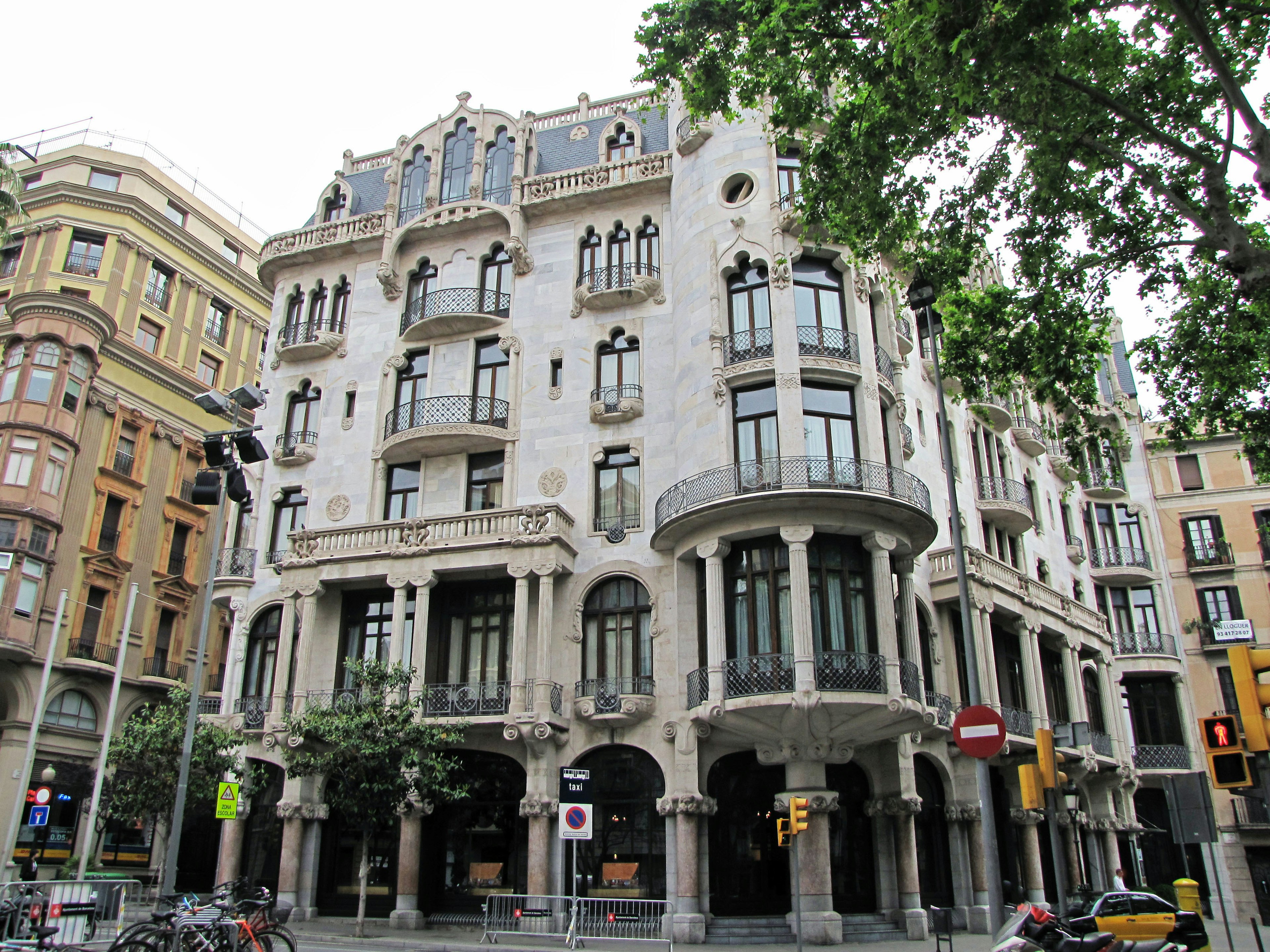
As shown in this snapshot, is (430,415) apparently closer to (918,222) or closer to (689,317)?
(689,317)

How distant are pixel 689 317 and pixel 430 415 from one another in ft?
29.1

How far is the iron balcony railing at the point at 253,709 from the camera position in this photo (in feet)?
96.9

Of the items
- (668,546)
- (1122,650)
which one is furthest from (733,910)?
(1122,650)

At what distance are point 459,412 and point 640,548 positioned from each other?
768cm

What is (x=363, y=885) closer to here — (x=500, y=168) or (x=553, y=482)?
(x=553, y=482)

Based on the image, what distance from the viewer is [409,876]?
26.0 metres

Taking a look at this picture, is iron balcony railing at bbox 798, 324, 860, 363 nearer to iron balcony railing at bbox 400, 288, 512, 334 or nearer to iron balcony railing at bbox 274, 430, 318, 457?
iron balcony railing at bbox 400, 288, 512, 334

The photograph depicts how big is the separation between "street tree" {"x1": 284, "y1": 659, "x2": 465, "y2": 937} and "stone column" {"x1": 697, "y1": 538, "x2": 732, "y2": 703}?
6741mm

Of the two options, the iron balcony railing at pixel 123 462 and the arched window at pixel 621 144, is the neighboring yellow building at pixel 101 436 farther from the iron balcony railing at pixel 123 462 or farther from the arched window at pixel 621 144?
the arched window at pixel 621 144

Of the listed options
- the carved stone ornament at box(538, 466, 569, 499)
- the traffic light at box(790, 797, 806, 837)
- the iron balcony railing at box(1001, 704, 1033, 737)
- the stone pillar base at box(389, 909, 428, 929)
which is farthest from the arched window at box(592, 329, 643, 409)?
the stone pillar base at box(389, 909, 428, 929)

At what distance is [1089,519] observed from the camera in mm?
44750

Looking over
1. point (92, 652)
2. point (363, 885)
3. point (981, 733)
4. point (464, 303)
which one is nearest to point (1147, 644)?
point (464, 303)

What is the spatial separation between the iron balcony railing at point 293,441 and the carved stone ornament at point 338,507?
2434mm

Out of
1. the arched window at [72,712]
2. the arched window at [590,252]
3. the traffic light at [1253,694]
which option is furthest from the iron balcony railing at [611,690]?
the arched window at [72,712]
